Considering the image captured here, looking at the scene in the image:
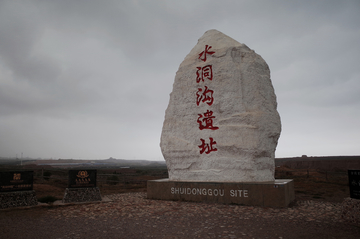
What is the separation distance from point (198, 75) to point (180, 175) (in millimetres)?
3479

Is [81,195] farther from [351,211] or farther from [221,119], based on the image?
[351,211]

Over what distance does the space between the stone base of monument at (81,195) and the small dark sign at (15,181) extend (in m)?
1.09

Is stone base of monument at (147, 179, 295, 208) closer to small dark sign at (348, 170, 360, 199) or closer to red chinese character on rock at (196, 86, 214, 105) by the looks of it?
small dark sign at (348, 170, 360, 199)

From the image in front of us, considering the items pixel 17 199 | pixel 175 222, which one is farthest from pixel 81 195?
pixel 175 222

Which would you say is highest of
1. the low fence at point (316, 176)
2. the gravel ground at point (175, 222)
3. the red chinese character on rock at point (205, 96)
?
the red chinese character on rock at point (205, 96)

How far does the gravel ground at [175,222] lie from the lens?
4133 mm

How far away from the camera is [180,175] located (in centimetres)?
795

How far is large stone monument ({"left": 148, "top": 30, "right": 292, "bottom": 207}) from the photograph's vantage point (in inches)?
273

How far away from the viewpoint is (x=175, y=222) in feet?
16.1

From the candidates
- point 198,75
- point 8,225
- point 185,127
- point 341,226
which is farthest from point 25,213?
point 341,226

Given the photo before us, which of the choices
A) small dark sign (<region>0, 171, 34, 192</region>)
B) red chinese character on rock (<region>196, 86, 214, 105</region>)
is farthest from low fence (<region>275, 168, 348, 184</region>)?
small dark sign (<region>0, 171, 34, 192</region>)

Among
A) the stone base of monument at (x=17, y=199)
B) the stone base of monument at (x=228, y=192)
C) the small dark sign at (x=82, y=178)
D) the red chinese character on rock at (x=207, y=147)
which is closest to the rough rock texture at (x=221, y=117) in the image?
the red chinese character on rock at (x=207, y=147)

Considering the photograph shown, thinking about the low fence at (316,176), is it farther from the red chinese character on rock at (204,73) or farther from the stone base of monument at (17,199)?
the stone base of monument at (17,199)

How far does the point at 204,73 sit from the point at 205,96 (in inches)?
32.0
